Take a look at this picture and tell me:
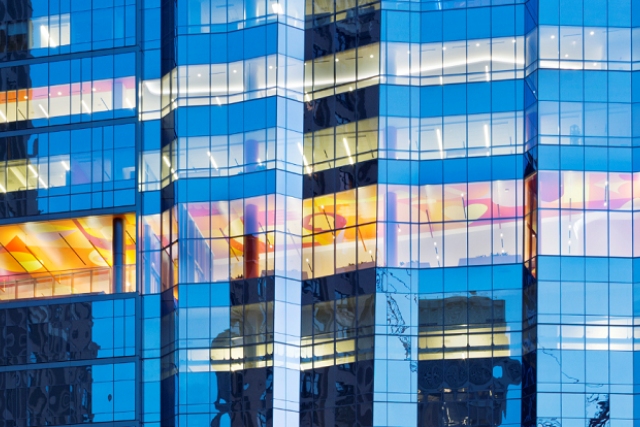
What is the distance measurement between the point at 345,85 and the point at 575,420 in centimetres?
2082

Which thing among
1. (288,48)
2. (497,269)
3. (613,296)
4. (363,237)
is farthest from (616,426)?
(288,48)

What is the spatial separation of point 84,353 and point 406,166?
19824 mm

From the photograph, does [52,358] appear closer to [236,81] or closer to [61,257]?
[61,257]

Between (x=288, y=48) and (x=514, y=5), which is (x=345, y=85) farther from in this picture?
(x=514, y=5)

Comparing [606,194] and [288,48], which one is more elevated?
[288,48]

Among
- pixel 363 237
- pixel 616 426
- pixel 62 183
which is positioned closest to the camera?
pixel 616 426

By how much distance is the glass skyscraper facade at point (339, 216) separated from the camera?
169 feet

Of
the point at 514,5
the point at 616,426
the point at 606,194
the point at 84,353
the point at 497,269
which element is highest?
the point at 514,5

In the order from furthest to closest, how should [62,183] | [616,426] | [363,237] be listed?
[62,183]
[363,237]
[616,426]

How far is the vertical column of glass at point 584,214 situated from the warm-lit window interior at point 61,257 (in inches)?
886

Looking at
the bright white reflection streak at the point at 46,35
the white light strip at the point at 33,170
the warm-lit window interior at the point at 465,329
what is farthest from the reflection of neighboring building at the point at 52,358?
the warm-lit window interior at the point at 465,329

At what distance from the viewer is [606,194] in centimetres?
5194

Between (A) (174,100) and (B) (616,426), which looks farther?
(A) (174,100)

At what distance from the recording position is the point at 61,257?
216 ft
